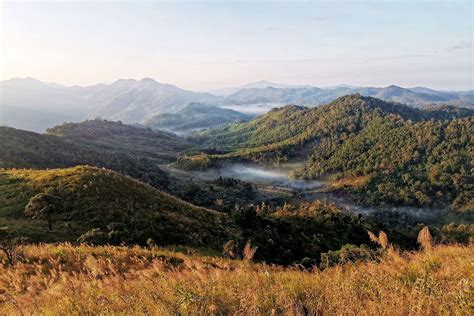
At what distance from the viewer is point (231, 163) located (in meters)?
179

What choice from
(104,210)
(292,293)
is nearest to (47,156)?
(104,210)

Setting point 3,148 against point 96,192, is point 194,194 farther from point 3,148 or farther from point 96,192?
point 96,192

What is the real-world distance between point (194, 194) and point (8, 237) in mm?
84444

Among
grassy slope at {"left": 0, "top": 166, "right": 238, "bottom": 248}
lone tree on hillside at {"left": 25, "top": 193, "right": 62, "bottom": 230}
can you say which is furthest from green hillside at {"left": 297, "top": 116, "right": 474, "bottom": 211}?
lone tree on hillside at {"left": 25, "top": 193, "right": 62, "bottom": 230}

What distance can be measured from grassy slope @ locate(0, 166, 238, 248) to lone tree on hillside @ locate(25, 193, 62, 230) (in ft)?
1.59

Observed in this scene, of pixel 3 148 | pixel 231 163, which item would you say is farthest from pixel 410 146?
pixel 3 148

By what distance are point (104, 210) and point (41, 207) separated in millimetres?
4383

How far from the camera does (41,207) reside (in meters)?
22.5

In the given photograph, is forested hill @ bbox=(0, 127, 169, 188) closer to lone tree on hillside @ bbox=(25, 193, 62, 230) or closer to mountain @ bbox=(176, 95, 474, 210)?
lone tree on hillside @ bbox=(25, 193, 62, 230)

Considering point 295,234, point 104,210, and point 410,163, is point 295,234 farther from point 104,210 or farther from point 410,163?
point 410,163

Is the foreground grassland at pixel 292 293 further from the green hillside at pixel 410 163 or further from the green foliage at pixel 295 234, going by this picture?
the green hillside at pixel 410 163

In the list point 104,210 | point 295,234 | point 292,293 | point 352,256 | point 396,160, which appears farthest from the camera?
point 396,160

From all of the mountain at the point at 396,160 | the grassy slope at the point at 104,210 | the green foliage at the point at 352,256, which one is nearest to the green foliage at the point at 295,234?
the grassy slope at the point at 104,210

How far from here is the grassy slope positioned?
22.6 metres
